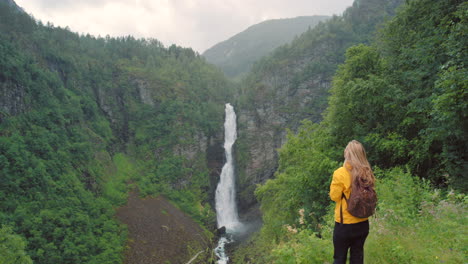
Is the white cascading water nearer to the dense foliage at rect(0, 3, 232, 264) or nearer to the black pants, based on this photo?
the dense foliage at rect(0, 3, 232, 264)

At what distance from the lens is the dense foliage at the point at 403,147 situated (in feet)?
15.9

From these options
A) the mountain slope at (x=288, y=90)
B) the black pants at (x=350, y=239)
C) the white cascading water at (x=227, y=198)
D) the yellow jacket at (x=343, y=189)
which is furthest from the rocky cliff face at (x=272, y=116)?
the yellow jacket at (x=343, y=189)

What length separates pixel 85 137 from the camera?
37.2 meters

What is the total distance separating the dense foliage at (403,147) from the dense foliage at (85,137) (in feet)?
66.7

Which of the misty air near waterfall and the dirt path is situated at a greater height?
the misty air near waterfall

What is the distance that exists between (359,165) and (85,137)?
4040 cm

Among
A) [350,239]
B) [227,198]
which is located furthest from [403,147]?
[227,198]

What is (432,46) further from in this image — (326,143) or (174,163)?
(174,163)

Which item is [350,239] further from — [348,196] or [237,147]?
[237,147]

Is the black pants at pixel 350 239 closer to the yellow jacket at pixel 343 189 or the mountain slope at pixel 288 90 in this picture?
the yellow jacket at pixel 343 189

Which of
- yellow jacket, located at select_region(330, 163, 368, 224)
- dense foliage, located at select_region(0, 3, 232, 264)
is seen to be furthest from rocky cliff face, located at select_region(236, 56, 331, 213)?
yellow jacket, located at select_region(330, 163, 368, 224)

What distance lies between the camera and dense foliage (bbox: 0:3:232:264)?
24.9 m

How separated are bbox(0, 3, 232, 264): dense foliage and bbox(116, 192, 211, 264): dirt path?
4.60ft

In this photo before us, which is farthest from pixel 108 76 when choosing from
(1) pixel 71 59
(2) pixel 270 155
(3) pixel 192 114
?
(2) pixel 270 155
